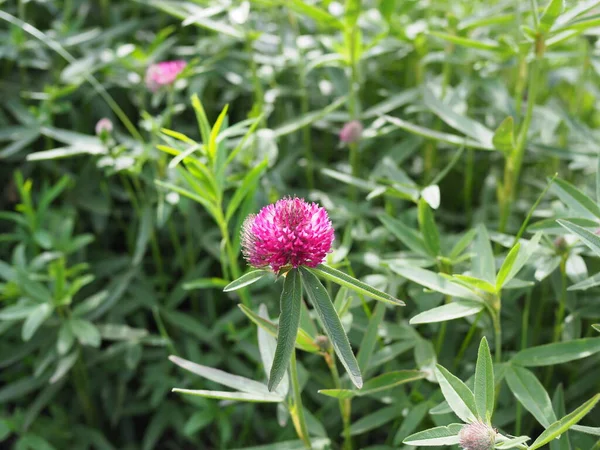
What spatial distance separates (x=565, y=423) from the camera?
34.0 inches

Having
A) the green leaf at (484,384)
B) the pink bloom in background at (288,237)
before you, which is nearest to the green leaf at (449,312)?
the green leaf at (484,384)

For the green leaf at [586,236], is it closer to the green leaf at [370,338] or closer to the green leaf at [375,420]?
the green leaf at [370,338]

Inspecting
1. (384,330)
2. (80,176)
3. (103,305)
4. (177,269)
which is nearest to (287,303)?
(384,330)

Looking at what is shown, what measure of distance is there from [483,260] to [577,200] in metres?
0.22

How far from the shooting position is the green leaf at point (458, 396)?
3.07 ft

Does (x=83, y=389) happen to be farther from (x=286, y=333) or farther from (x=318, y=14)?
(x=318, y=14)

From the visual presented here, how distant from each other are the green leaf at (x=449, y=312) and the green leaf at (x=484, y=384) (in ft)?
0.37

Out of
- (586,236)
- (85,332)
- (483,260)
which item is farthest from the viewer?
(85,332)

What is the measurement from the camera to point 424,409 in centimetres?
123

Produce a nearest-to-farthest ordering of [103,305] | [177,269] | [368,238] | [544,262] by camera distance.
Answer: [544,262] < [368,238] < [103,305] < [177,269]

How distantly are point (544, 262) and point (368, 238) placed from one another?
0.44m

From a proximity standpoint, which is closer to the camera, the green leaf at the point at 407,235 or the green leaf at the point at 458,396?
the green leaf at the point at 458,396

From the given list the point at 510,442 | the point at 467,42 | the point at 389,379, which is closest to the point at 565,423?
the point at 510,442

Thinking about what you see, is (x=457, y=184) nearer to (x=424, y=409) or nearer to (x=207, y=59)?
(x=207, y=59)
